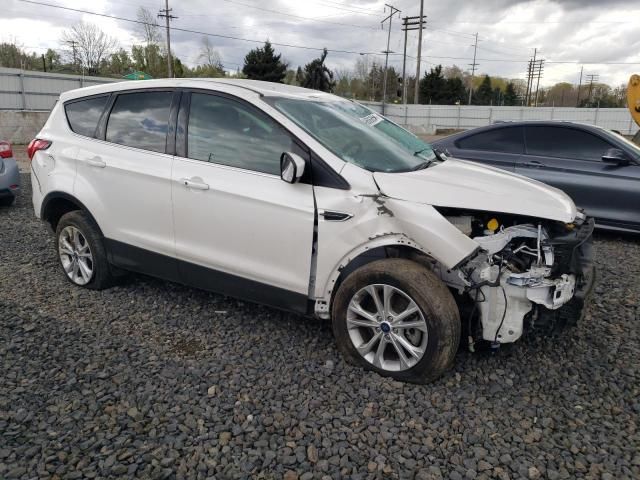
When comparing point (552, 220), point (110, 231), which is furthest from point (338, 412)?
point (110, 231)

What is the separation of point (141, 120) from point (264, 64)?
46.4 meters

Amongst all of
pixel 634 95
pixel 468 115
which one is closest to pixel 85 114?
pixel 634 95

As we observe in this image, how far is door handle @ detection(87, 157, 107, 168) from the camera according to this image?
3980mm

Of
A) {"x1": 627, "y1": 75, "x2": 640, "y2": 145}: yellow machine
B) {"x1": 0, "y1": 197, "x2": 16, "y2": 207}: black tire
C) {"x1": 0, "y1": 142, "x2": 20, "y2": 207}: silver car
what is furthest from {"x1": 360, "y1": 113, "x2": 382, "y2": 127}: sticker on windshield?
{"x1": 627, "y1": 75, "x2": 640, "y2": 145}: yellow machine

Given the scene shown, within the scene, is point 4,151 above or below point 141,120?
below

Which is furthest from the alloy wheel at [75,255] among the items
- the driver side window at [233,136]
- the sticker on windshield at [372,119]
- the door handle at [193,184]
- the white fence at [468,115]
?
the white fence at [468,115]

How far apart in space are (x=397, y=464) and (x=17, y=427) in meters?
1.98

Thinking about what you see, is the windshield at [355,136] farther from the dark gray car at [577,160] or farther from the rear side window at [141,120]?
the dark gray car at [577,160]

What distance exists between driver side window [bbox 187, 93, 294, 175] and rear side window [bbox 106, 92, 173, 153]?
274mm

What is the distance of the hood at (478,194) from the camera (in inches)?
116

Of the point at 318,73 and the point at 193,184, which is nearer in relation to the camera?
the point at 193,184

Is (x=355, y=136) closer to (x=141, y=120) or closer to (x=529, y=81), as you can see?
(x=141, y=120)

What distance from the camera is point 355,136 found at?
3.51 m

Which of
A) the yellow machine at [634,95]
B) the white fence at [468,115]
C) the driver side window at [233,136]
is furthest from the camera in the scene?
the white fence at [468,115]
